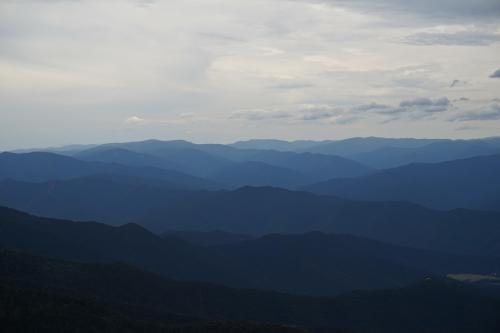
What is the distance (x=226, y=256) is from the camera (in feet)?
547

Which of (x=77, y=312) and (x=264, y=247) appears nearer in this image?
(x=77, y=312)

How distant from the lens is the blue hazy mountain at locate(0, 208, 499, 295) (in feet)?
486

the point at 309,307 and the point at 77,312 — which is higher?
the point at 77,312

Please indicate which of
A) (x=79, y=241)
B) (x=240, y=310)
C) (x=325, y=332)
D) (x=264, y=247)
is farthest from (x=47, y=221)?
(x=325, y=332)

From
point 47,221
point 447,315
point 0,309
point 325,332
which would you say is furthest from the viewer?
point 47,221

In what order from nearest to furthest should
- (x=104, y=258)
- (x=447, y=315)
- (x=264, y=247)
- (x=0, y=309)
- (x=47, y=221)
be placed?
(x=0, y=309) < (x=447, y=315) < (x=104, y=258) < (x=47, y=221) < (x=264, y=247)

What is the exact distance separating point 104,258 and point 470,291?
8506cm

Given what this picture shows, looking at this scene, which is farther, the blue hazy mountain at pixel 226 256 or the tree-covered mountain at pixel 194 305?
the blue hazy mountain at pixel 226 256

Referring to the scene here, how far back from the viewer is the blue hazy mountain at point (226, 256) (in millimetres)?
148250

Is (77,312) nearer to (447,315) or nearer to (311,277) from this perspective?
(447,315)

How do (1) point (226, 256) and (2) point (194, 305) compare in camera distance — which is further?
(1) point (226, 256)

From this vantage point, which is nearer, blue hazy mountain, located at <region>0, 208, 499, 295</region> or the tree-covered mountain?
the tree-covered mountain

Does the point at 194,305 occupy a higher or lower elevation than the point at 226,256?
lower

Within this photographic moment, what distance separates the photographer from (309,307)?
11544cm
